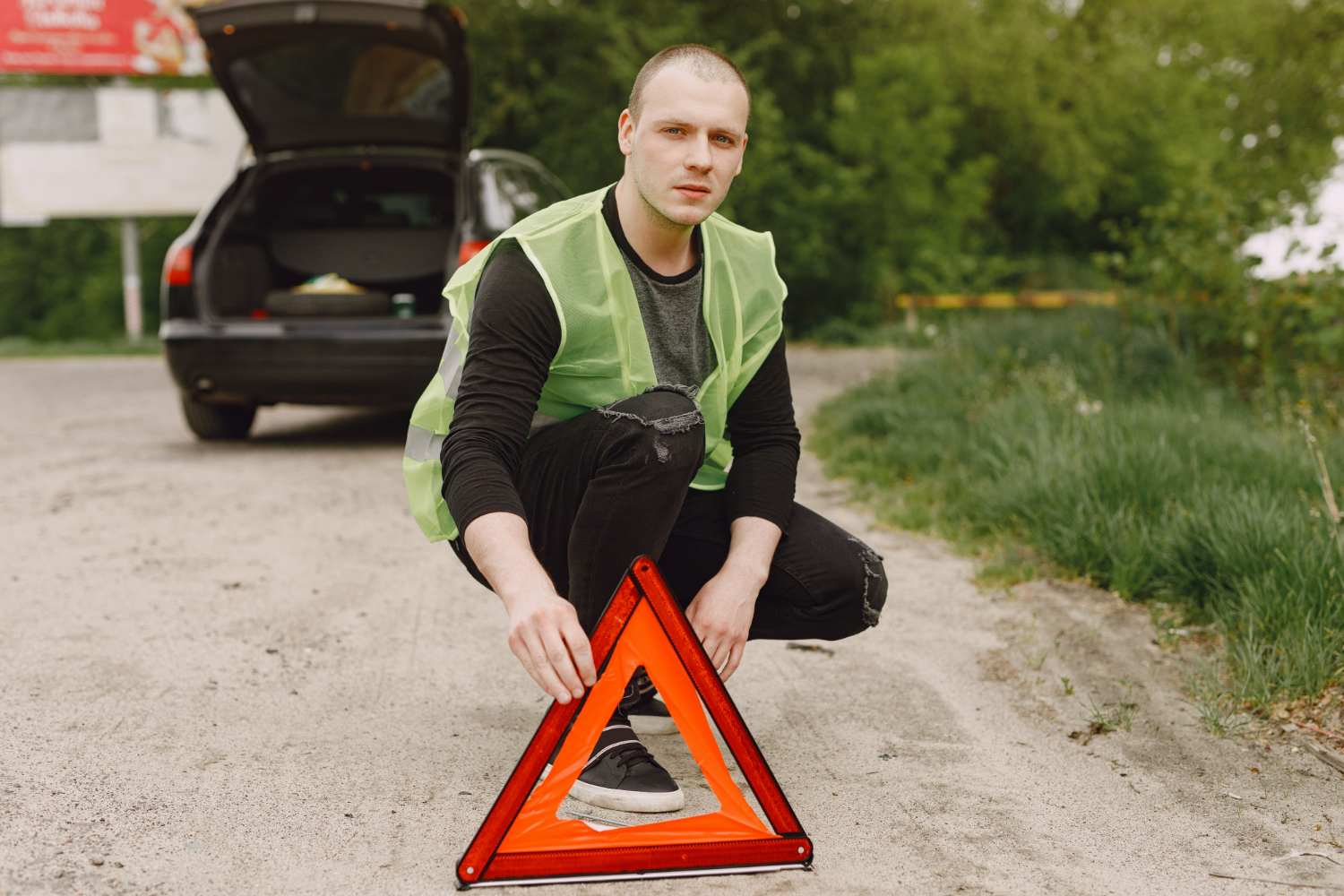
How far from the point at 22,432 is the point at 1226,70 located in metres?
25.6

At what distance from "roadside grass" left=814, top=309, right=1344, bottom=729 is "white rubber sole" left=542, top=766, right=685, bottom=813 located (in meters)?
1.41

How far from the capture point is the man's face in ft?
7.18

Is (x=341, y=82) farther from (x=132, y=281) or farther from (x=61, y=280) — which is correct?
(x=61, y=280)

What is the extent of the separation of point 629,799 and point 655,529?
0.53 meters

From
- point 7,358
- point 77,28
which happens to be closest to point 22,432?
point 7,358

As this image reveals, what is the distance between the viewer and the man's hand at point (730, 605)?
220 cm

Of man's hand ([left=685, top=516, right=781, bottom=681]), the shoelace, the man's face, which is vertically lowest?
the shoelace

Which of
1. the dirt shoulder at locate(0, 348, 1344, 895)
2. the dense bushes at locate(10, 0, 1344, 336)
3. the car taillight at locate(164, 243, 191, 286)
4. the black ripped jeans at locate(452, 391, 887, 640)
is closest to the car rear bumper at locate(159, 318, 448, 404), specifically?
the car taillight at locate(164, 243, 191, 286)

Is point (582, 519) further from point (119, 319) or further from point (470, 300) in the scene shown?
point (119, 319)

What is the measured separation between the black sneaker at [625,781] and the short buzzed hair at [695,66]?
4.14ft

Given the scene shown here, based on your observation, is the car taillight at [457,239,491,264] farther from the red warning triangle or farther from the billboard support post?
the billboard support post

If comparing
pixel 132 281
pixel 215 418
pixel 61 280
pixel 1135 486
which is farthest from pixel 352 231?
pixel 61 280

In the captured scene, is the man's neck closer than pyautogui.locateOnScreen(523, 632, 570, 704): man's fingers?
No

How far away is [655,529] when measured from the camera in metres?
2.29
